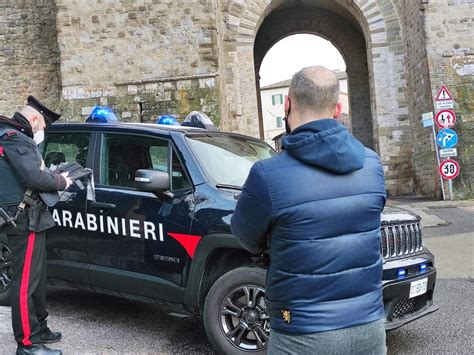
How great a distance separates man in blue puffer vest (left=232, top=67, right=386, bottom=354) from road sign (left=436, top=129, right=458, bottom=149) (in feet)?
37.8

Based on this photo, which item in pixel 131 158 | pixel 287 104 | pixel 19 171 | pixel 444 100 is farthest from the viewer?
pixel 444 100

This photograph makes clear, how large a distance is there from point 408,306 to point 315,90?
236cm

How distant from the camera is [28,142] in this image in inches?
133

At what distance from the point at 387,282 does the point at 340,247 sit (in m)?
1.81

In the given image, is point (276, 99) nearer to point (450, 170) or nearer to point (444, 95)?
point (444, 95)

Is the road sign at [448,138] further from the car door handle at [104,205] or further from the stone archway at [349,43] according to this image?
the car door handle at [104,205]

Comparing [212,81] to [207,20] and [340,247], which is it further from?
[340,247]

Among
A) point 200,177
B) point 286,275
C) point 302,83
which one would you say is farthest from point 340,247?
point 200,177

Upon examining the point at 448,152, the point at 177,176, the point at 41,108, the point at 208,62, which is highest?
the point at 208,62

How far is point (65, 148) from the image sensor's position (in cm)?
446

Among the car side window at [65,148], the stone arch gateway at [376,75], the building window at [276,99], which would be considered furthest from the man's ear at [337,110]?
the building window at [276,99]

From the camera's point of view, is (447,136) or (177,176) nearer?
(177,176)

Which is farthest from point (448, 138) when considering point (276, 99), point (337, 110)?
point (276, 99)

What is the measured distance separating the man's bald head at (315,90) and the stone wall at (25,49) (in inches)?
602
